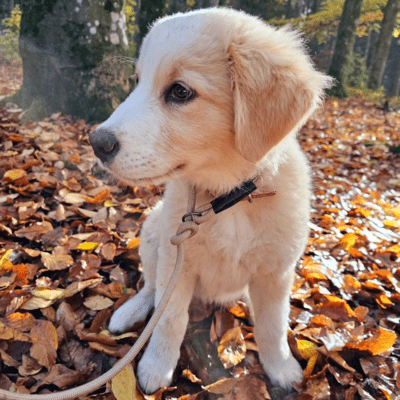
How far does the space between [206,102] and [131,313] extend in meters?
1.29

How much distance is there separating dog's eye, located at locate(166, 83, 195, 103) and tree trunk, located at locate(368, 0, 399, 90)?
40.9ft

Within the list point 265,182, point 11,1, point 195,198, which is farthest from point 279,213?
point 11,1

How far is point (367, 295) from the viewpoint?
2438 millimetres

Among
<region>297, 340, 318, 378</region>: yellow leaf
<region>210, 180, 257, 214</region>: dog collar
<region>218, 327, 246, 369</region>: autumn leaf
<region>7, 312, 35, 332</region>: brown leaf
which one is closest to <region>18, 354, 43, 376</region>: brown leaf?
<region>7, 312, 35, 332</region>: brown leaf

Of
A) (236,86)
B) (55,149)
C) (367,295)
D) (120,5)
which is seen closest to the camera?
(236,86)

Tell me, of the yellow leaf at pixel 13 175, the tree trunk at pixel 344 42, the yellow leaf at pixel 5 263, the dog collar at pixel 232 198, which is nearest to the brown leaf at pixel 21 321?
the yellow leaf at pixel 5 263

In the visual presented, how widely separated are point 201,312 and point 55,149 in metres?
2.65

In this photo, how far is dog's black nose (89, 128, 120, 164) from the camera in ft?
4.25

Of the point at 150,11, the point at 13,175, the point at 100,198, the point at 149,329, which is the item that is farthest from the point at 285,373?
the point at 150,11

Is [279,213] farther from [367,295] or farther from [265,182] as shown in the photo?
[367,295]

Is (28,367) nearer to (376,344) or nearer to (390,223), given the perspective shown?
(376,344)

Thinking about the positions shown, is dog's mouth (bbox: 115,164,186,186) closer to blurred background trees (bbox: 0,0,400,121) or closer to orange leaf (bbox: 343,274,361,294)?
orange leaf (bbox: 343,274,361,294)

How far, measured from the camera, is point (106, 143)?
130 centimetres

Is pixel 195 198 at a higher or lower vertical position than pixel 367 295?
higher
